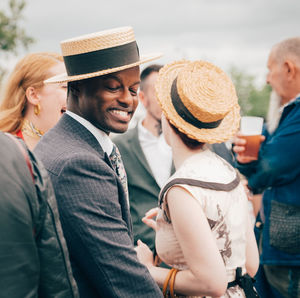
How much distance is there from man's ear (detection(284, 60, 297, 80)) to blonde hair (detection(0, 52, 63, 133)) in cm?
204

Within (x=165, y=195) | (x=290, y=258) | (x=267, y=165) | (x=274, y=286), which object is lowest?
(x=274, y=286)

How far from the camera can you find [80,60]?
1.81m

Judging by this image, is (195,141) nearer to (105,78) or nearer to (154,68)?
(105,78)

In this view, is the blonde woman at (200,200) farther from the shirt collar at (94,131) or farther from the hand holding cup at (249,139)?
the hand holding cup at (249,139)

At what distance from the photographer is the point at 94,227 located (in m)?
1.46

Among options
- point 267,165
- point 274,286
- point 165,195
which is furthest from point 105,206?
point 274,286

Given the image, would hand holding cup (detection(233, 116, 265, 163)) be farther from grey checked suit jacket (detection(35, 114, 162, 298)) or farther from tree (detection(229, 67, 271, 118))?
tree (detection(229, 67, 271, 118))

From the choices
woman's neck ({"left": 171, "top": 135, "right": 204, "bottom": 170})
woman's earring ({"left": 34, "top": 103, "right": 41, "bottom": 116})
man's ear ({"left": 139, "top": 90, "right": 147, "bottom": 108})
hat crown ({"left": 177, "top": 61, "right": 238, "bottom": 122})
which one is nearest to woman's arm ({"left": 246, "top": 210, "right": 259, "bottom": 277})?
woman's neck ({"left": 171, "top": 135, "right": 204, "bottom": 170})

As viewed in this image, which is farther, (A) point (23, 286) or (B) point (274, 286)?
(B) point (274, 286)

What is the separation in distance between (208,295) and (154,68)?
3247mm

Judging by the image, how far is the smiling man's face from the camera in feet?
5.88

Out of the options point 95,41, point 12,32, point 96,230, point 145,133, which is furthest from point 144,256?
point 12,32

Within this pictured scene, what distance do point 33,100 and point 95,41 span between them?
1200 millimetres

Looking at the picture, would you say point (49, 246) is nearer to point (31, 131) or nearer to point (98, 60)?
point (98, 60)
